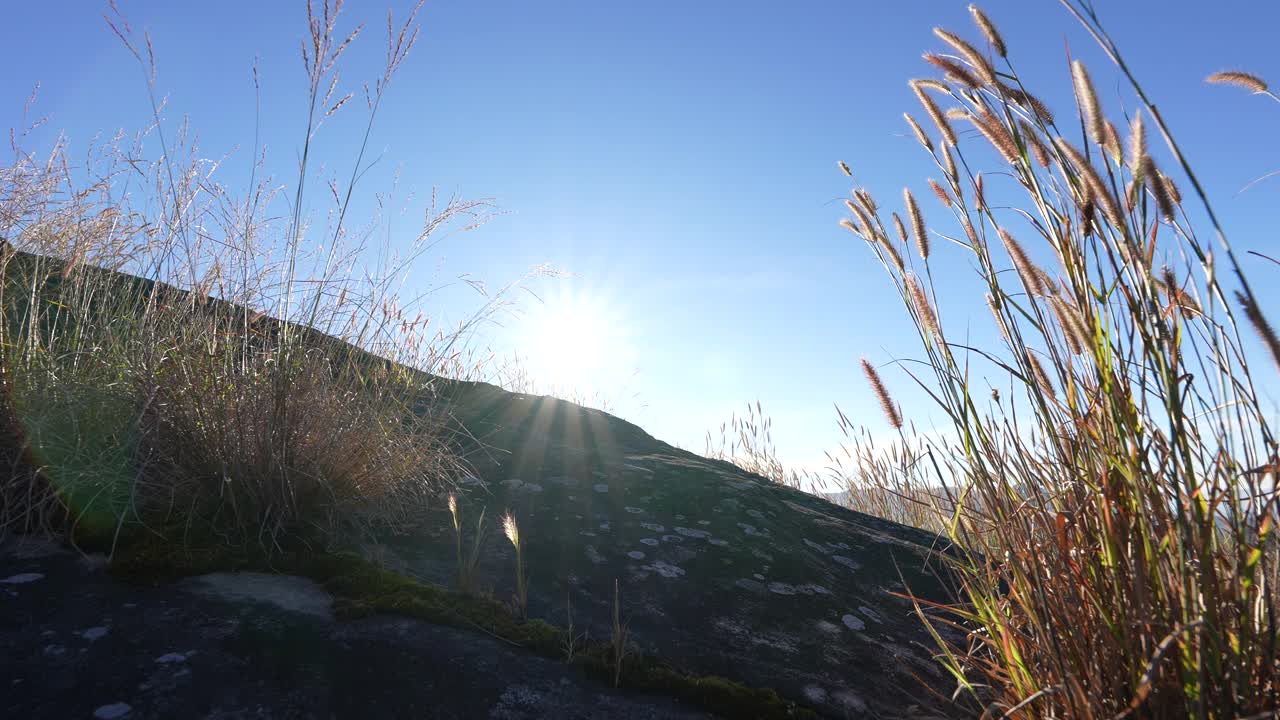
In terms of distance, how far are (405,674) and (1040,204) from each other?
1.64 meters

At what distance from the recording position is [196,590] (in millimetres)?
1621

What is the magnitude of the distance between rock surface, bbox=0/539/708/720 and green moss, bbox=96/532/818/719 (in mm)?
37

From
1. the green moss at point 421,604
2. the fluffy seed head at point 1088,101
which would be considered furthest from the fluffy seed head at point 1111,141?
the green moss at point 421,604

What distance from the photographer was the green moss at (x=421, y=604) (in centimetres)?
154

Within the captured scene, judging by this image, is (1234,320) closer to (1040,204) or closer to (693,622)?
(1040,204)

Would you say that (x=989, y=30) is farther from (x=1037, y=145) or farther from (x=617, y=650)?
(x=617, y=650)

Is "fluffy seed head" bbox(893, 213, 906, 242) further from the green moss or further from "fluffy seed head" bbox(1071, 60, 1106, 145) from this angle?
the green moss

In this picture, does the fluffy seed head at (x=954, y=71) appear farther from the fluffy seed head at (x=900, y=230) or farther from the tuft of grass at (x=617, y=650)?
the tuft of grass at (x=617, y=650)

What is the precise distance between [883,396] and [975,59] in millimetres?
814

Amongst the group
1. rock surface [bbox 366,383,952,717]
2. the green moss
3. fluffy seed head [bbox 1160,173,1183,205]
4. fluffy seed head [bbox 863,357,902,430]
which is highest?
fluffy seed head [bbox 1160,173,1183,205]

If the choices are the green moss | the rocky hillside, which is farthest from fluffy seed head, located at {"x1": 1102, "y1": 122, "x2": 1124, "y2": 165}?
the green moss

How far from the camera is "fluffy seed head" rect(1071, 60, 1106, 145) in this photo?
1204 mm

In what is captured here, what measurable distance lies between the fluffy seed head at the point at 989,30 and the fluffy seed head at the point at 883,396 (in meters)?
0.76

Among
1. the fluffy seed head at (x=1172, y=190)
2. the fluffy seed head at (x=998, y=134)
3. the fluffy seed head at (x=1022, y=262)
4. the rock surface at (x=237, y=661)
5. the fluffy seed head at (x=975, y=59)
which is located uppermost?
the fluffy seed head at (x=975, y=59)
